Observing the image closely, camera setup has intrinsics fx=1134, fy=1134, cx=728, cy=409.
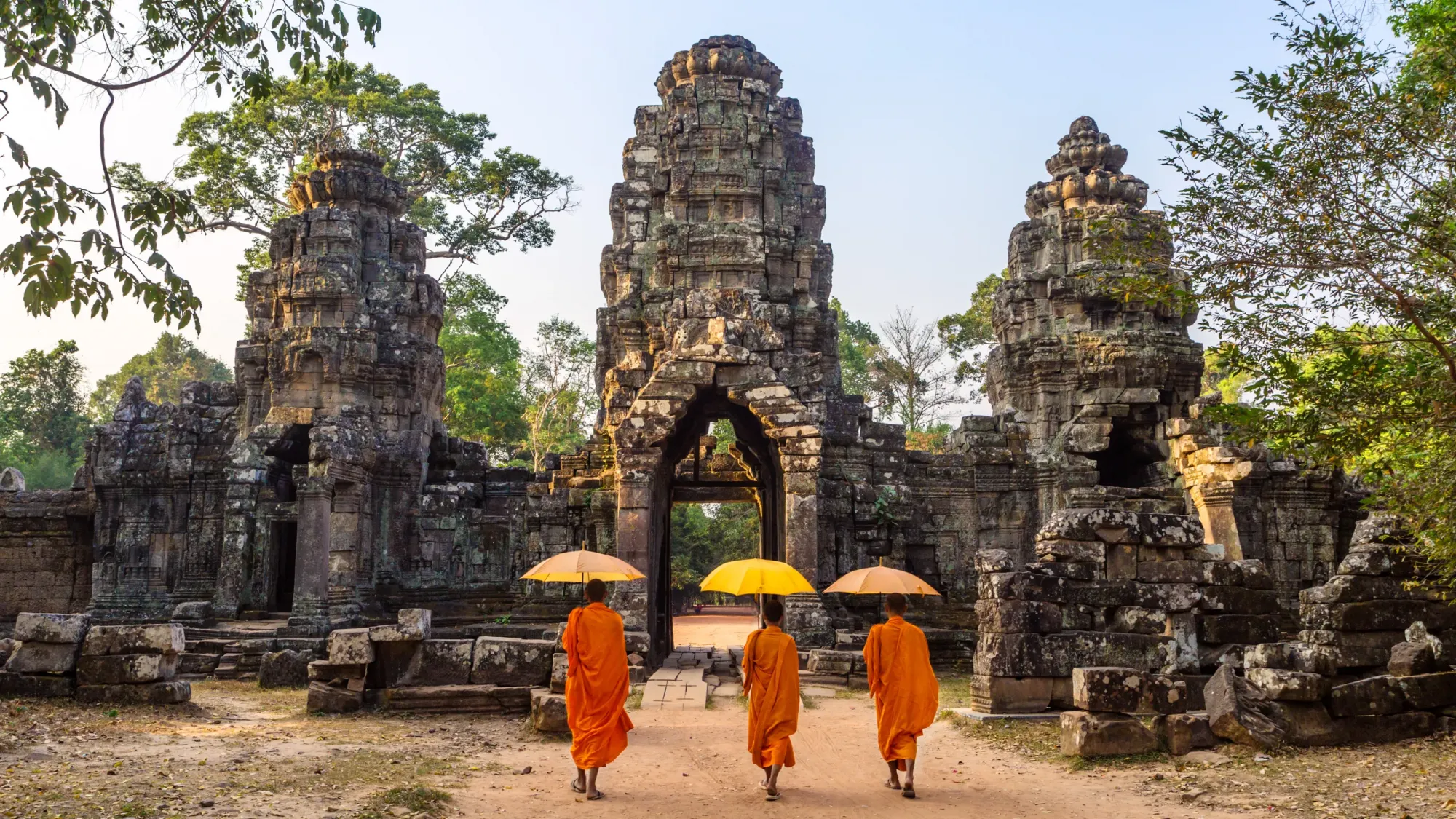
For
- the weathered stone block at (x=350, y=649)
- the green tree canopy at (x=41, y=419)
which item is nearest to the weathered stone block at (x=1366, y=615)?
the weathered stone block at (x=350, y=649)

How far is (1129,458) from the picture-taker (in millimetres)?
19109

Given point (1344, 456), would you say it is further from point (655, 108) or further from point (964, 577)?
point (655, 108)

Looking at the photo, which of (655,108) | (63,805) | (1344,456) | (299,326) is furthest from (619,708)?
(655,108)

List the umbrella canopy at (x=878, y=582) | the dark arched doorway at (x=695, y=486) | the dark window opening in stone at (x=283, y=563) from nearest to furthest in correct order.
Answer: the umbrella canopy at (x=878, y=582) < the dark arched doorway at (x=695, y=486) < the dark window opening in stone at (x=283, y=563)

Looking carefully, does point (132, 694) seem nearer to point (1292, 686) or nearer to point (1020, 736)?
point (1020, 736)

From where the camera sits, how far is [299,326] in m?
18.6

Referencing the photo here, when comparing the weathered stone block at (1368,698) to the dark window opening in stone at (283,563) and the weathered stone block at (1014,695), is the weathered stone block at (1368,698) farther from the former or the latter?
the dark window opening in stone at (283,563)

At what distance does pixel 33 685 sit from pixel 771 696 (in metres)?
7.04

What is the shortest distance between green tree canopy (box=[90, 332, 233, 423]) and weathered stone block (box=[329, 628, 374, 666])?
38.0 m

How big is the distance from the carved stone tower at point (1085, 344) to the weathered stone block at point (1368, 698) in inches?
359

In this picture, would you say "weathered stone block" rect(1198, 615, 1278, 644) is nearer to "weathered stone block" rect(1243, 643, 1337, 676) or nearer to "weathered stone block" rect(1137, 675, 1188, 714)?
"weathered stone block" rect(1243, 643, 1337, 676)

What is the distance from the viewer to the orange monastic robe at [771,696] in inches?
275

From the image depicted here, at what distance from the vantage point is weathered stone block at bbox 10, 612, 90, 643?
32.9ft

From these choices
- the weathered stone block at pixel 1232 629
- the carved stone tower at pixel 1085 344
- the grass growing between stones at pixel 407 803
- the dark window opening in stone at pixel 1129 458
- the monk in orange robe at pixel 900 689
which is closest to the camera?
the grass growing between stones at pixel 407 803
